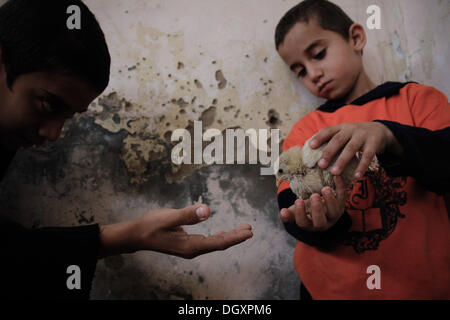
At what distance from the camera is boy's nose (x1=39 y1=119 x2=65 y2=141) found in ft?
2.33

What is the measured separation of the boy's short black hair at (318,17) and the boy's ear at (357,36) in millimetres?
17

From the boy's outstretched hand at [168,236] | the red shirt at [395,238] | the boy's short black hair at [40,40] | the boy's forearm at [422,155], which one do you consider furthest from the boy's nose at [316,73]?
the boy's short black hair at [40,40]

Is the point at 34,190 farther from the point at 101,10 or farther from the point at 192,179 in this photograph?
the point at 101,10

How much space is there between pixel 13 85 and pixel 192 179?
0.60 m

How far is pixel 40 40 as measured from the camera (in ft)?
2.17

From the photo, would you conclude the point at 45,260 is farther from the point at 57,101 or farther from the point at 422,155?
the point at 422,155

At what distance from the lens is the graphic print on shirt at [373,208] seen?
2.37 ft

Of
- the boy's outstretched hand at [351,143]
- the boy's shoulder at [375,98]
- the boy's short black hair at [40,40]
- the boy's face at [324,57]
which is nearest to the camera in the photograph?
the boy's outstretched hand at [351,143]

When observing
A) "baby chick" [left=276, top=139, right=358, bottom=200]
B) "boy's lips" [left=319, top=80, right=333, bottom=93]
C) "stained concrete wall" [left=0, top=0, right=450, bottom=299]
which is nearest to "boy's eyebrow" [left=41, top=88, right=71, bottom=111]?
"stained concrete wall" [left=0, top=0, right=450, bottom=299]

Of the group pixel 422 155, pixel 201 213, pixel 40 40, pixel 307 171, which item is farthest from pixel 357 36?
pixel 40 40

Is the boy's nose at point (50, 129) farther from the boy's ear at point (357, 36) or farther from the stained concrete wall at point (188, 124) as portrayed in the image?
the boy's ear at point (357, 36)

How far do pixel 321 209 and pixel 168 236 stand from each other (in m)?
0.41

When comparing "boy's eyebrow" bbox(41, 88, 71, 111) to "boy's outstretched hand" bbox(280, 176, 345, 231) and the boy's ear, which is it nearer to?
"boy's outstretched hand" bbox(280, 176, 345, 231)
